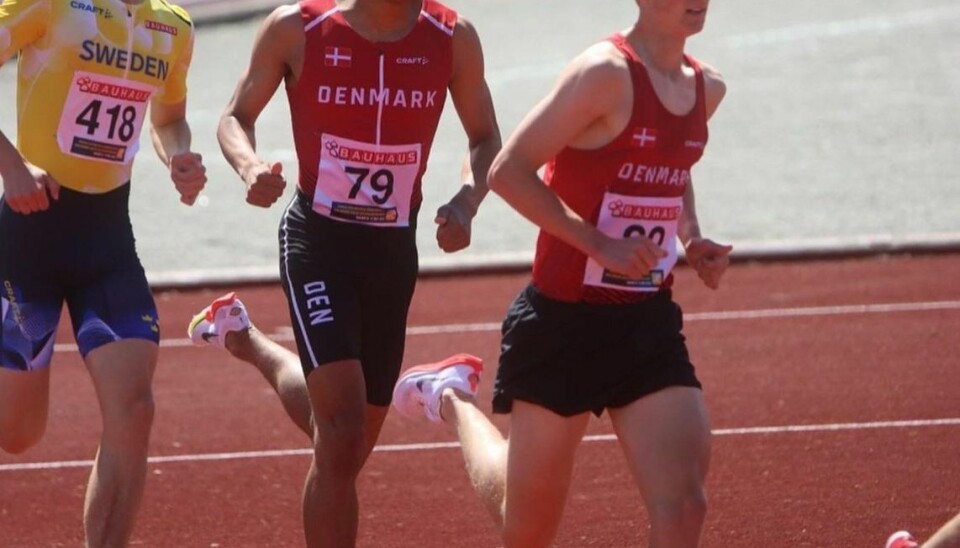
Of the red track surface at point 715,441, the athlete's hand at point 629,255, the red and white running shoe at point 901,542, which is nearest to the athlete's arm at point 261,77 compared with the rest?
the athlete's hand at point 629,255

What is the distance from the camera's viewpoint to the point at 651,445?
5.32m

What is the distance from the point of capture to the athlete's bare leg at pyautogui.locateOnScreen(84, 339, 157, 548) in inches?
238

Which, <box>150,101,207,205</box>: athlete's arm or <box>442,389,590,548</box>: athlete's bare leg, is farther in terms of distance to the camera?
<box>150,101,207,205</box>: athlete's arm

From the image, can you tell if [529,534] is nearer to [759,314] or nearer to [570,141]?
[570,141]

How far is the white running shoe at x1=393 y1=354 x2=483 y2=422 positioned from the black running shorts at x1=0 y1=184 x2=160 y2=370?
1.09 metres

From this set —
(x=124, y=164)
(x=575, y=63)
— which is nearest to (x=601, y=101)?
(x=575, y=63)

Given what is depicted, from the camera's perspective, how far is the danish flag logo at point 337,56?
628cm

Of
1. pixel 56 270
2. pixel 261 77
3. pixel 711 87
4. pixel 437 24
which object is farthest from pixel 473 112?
pixel 56 270

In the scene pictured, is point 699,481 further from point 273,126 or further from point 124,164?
point 273,126

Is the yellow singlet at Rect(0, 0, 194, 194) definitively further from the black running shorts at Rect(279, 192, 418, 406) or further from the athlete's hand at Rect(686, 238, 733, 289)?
the athlete's hand at Rect(686, 238, 733, 289)

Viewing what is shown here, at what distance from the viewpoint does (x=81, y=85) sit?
6.37 metres

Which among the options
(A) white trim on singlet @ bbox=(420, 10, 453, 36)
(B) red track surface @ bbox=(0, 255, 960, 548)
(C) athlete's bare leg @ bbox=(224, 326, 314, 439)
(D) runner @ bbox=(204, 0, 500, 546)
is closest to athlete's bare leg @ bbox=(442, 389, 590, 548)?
(D) runner @ bbox=(204, 0, 500, 546)

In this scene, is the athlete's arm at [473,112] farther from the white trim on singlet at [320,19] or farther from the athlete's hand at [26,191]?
the athlete's hand at [26,191]

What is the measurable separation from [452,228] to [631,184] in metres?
0.90
